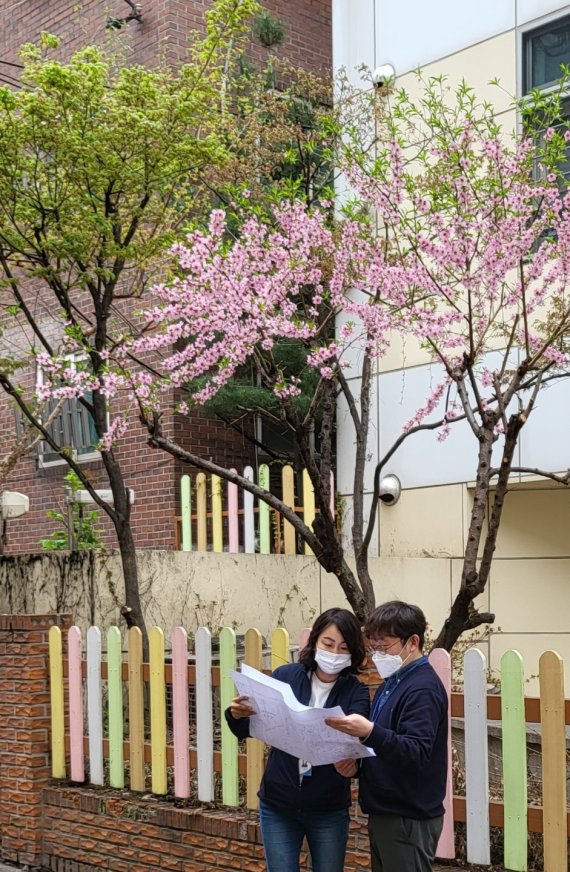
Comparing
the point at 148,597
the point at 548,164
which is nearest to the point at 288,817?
the point at 548,164

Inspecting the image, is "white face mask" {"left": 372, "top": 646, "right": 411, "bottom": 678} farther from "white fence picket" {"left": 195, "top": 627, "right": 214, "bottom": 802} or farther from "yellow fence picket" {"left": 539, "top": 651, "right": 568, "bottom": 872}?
"white fence picket" {"left": 195, "top": 627, "right": 214, "bottom": 802}

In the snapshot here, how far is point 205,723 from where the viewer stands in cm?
643

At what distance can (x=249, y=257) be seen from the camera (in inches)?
A: 299

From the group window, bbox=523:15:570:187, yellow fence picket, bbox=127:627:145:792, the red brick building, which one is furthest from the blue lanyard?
the red brick building

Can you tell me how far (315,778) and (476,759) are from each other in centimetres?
108

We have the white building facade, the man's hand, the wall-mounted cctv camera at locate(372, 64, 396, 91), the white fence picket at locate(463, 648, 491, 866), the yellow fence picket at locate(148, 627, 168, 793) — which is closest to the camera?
the man's hand

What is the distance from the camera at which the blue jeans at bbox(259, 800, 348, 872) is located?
4.40 metres

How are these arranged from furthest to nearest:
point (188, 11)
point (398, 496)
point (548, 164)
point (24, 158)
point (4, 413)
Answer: point (4, 413), point (188, 11), point (398, 496), point (24, 158), point (548, 164)

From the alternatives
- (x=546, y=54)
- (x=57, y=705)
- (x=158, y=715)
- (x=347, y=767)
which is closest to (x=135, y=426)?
(x=546, y=54)

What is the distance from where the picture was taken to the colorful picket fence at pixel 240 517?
11.8 m

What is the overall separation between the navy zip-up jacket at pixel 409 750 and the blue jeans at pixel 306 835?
384 mm

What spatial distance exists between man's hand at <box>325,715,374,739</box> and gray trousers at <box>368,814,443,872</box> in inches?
13.7

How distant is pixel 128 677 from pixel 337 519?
543 cm

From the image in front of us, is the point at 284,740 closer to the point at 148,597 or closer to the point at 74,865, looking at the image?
the point at 74,865
